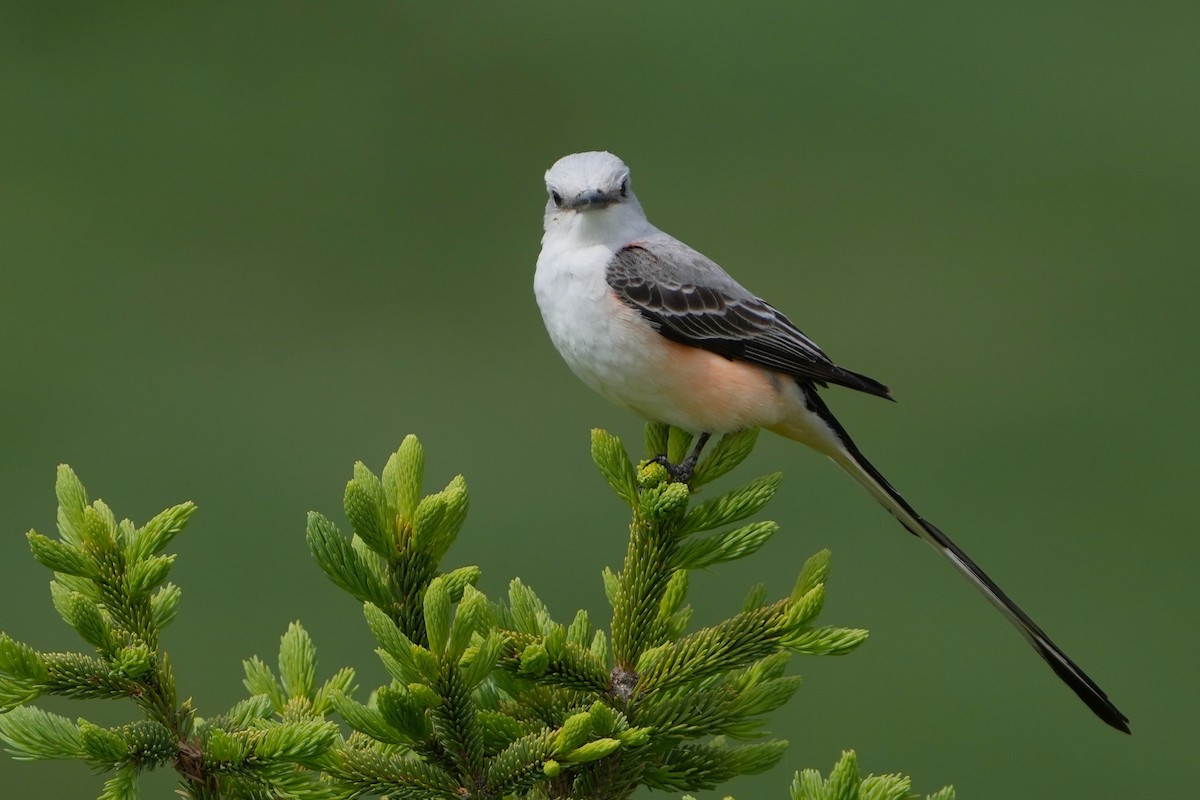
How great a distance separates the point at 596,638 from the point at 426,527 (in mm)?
450

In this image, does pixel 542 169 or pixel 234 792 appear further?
pixel 542 169

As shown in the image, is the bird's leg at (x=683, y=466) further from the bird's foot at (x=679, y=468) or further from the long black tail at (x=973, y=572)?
the long black tail at (x=973, y=572)

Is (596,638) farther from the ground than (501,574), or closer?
closer

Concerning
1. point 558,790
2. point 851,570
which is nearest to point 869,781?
point 558,790

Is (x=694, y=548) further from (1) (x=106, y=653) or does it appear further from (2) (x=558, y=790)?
(1) (x=106, y=653)

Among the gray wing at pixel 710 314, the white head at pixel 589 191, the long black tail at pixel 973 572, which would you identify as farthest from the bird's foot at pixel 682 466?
the white head at pixel 589 191

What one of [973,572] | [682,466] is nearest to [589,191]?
[682,466]

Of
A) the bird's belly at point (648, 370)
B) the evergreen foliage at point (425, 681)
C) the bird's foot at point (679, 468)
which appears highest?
the bird's belly at point (648, 370)

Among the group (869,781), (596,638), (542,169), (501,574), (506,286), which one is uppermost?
(542,169)

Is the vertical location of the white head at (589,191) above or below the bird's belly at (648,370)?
above

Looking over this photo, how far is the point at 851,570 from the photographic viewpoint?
5.28 metres

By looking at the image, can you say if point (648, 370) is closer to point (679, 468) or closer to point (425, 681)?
point (679, 468)

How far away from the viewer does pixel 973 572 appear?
2.38m

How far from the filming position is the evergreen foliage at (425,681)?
1350 millimetres
